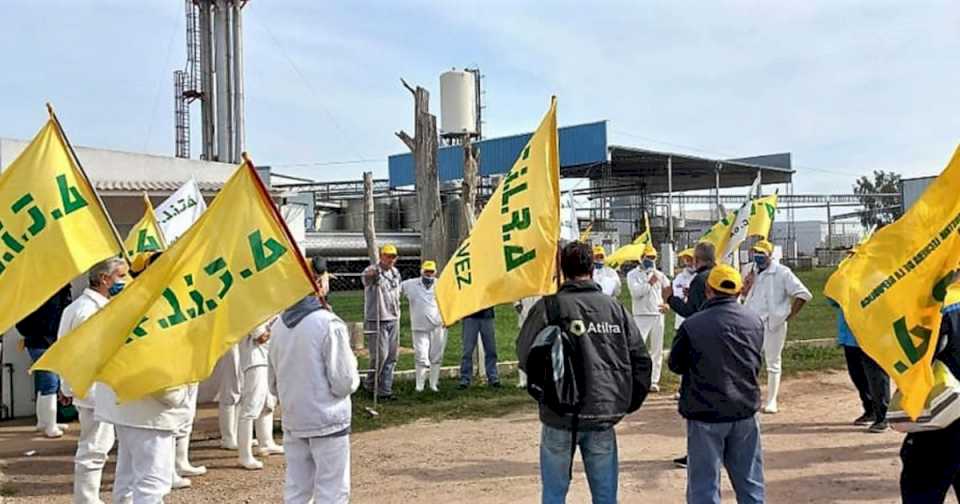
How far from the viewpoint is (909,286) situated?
5098mm

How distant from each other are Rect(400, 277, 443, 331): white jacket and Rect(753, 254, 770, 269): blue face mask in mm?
4515

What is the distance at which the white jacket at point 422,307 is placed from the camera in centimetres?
1226

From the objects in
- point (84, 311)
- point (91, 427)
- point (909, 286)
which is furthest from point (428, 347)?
point (909, 286)

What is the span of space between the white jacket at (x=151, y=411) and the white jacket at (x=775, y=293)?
23.3 ft

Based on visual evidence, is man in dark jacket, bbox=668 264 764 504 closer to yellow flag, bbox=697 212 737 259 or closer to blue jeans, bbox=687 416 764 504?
blue jeans, bbox=687 416 764 504

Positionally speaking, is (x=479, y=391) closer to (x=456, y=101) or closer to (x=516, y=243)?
(x=516, y=243)

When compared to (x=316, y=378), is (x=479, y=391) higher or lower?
lower

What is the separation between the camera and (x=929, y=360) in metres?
4.85

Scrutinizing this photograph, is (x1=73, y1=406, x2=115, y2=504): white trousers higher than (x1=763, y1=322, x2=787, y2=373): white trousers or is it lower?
lower

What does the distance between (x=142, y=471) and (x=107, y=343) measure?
1001 mm

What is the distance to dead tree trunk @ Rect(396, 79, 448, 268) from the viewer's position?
1388 centimetres

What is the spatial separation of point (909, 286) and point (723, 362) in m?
1.20

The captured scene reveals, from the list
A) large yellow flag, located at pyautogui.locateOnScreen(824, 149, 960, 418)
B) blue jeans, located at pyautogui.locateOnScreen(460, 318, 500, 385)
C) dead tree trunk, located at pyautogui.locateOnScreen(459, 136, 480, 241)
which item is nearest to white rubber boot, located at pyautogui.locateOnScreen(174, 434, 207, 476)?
blue jeans, located at pyautogui.locateOnScreen(460, 318, 500, 385)

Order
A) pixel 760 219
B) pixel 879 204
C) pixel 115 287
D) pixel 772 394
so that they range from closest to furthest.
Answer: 1. pixel 115 287
2. pixel 772 394
3. pixel 760 219
4. pixel 879 204
